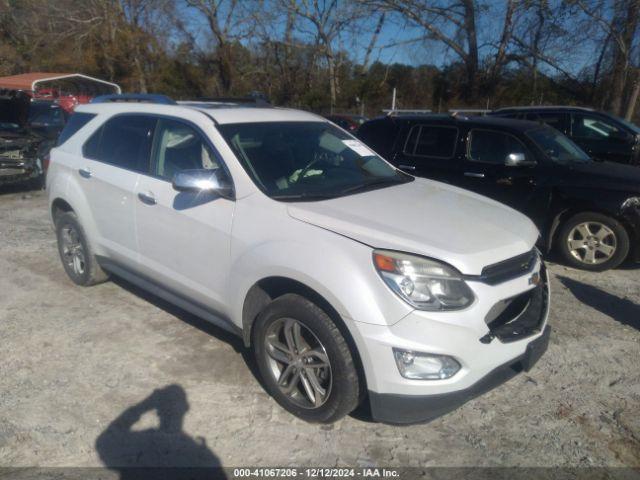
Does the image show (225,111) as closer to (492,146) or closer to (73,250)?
(73,250)

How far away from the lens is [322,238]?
115 inches

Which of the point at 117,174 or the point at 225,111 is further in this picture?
the point at 117,174

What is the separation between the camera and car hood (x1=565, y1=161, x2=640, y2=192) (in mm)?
5586

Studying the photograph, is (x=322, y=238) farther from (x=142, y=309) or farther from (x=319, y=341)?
(x=142, y=309)

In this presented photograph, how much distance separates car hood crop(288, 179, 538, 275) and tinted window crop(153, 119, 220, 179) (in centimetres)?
99

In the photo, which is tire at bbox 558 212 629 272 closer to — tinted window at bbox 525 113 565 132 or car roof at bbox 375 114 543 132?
car roof at bbox 375 114 543 132

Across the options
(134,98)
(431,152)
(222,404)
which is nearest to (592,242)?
(431,152)

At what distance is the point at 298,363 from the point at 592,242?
4.15 meters

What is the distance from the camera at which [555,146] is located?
641cm

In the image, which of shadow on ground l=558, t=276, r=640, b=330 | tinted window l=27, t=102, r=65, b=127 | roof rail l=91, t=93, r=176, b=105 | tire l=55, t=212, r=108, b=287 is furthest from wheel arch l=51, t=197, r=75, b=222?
tinted window l=27, t=102, r=65, b=127

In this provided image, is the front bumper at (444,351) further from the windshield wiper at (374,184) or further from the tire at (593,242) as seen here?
the tire at (593,242)

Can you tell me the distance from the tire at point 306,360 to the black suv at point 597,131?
7429 mm

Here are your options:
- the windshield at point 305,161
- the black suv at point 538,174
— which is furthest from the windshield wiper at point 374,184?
the black suv at point 538,174

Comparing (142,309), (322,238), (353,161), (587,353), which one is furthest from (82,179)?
(587,353)
